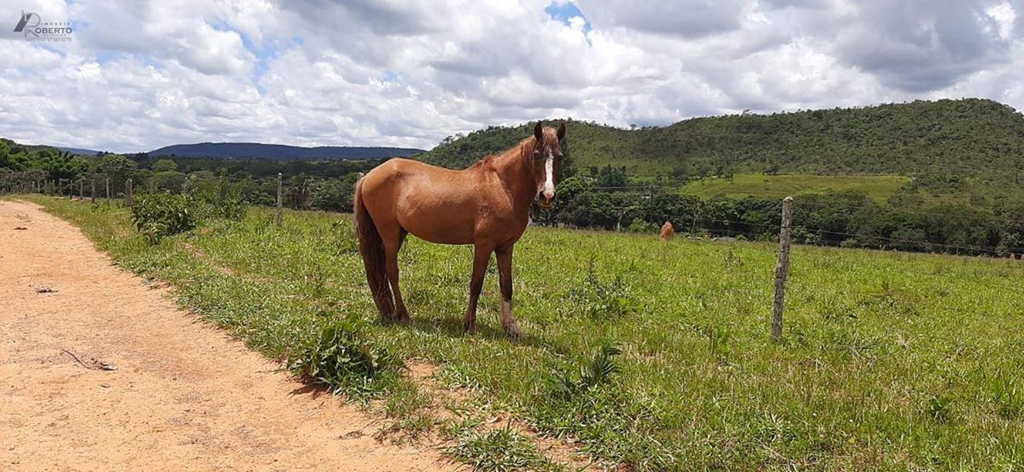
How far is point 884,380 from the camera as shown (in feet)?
17.8

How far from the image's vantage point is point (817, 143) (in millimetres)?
101375

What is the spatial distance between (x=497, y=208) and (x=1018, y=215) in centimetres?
5337

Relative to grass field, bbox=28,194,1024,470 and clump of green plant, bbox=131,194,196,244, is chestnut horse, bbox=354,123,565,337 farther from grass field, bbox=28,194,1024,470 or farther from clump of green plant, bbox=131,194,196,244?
clump of green plant, bbox=131,194,196,244

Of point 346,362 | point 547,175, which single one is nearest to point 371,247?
point 346,362

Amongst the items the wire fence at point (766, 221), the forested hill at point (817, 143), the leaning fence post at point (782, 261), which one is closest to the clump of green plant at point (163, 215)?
the wire fence at point (766, 221)

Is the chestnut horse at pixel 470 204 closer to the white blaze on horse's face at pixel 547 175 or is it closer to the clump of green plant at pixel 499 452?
the white blaze on horse's face at pixel 547 175

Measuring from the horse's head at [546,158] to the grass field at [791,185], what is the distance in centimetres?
6323

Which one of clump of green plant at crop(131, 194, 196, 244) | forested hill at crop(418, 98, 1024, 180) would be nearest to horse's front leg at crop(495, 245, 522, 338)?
clump of green plant at crop(131, 194, 196, 244)

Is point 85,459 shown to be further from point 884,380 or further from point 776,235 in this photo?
point 776,235

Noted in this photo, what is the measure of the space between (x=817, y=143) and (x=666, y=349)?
10897 cm

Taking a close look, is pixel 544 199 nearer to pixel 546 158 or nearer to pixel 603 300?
pixel 546 158

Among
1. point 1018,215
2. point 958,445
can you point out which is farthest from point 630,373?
point 1018,215

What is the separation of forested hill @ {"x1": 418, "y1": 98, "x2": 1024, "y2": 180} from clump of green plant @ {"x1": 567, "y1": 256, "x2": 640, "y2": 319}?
64196 millimetres

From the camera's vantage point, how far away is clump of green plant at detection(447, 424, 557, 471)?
3578 mm
